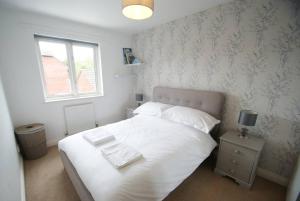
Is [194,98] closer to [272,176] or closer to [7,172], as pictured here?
[272,176]

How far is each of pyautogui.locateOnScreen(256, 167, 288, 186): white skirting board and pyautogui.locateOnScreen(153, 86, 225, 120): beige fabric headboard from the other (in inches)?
37.0

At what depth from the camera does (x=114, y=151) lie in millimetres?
1396

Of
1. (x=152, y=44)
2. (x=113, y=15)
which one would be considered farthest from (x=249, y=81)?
(x=113, y=15)

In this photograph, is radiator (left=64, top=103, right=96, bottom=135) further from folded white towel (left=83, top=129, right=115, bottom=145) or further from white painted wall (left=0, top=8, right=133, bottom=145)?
folded white towel (left=83, top=129, right=115, bottom=145)

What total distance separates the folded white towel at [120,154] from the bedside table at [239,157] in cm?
125

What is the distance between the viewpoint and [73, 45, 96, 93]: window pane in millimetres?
2870

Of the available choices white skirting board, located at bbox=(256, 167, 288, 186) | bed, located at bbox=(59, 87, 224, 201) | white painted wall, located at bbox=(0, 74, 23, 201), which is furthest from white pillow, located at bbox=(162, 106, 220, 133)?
white painted wall, located at bbox=(0, 74, 23, 201)

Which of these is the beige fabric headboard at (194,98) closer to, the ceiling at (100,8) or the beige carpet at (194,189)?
the beige carpet at (194,189)

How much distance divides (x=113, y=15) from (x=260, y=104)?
270 centimetres

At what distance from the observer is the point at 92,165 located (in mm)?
1246

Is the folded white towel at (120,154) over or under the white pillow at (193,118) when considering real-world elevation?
under

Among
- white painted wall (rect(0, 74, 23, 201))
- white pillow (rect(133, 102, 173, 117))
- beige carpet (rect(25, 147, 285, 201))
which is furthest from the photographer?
white pillow (rect(133, 102, 173, 117))

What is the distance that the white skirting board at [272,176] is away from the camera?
174 cm

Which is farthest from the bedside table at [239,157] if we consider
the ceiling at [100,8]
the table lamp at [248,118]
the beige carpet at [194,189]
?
the ceiling at [100,8]
